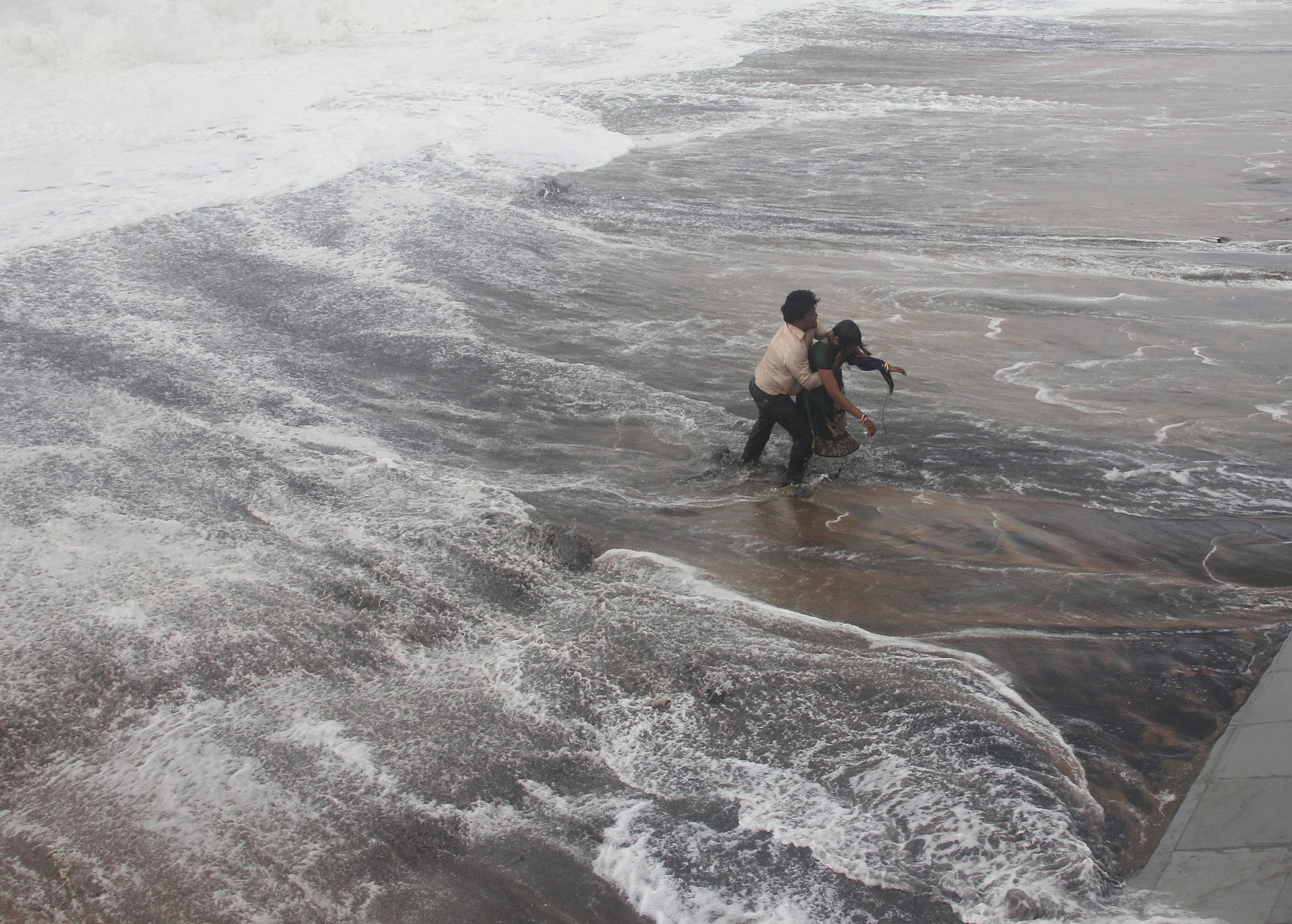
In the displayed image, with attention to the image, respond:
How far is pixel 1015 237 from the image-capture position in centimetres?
1145

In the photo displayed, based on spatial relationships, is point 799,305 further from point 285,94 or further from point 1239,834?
point 285,94

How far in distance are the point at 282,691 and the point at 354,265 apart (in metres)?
7.04

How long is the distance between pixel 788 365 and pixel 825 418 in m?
0.42

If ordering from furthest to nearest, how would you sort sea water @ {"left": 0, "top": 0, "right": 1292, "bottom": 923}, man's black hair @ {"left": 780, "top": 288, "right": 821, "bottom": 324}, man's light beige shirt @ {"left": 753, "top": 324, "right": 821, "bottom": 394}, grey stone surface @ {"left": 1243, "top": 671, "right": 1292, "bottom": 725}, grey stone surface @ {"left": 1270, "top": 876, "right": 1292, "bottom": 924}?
man's light beige shirt @ {"left": 753, "top": 324, "right": 821, "bottom": 394} → man's black hair @ {"left": 780, "top": 288, "right": 821, "bottom": 324} → grey stone surface @ {"left": 1243, "top": 671, "right": 1292, "bottom": 725} → sea water @ {"left": 0, "top": 0, "right": 1292, "bottom": 923} → grey stone surface @ {"left": 1270, "top": 876, "right": 1292, "bottom": 924}

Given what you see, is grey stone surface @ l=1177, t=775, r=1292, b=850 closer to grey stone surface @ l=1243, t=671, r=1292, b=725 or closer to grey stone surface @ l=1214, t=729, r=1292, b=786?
grey stone surface @ l=1214, t=729, r=1292, b=786

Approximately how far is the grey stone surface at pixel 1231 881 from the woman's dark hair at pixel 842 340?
313 centimetres

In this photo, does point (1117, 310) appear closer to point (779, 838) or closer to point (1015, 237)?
point (1015, 237)

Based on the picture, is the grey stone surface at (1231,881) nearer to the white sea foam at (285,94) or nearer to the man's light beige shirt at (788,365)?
the man's light beige shirt at (788,365)

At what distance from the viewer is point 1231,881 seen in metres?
3.54

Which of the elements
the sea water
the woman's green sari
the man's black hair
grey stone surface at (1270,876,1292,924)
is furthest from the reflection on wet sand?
the man's black hair

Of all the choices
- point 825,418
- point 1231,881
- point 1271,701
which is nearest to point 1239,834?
point 1231,881

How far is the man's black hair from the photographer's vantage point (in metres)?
6.20

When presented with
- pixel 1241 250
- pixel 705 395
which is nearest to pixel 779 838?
pixel 705 395

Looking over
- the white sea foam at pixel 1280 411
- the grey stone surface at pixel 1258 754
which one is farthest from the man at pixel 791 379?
the white sea foam at pixel 1280 411
